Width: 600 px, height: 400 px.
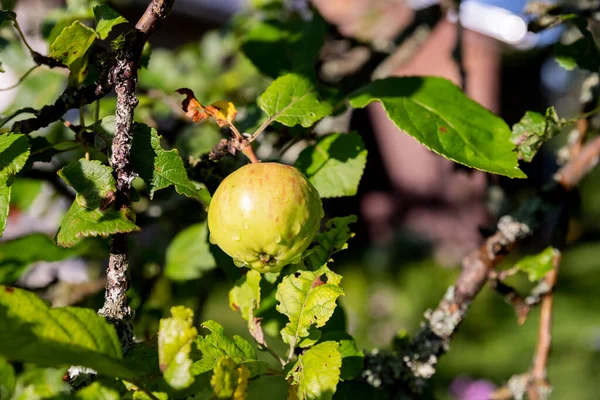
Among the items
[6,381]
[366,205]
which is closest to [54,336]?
[6,381]

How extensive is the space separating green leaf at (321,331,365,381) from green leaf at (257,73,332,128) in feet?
1.06

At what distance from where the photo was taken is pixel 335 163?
3.22 ft

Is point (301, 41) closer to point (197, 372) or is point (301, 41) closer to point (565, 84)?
point (197, 372)

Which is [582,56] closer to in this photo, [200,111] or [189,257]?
[200,111]

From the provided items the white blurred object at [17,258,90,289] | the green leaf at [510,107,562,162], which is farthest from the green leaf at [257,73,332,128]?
the white blurred object at [17,258,90,289]

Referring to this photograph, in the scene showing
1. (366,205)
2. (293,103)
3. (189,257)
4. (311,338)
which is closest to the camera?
(311,338)

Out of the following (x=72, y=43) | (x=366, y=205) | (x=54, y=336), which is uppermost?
(x=72, y=43)

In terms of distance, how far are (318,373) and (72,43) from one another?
20.6 inches

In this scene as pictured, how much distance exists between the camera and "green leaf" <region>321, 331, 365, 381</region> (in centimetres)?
83

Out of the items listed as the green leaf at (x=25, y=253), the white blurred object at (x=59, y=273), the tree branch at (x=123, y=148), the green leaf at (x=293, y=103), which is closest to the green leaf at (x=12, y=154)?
the tree branch at (x=123, y=148)

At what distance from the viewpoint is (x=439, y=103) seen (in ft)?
3.23

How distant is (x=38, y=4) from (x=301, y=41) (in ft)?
5.33

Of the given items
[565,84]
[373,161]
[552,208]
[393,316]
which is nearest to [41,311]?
[552,208]

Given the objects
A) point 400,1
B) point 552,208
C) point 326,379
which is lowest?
point 400,1
